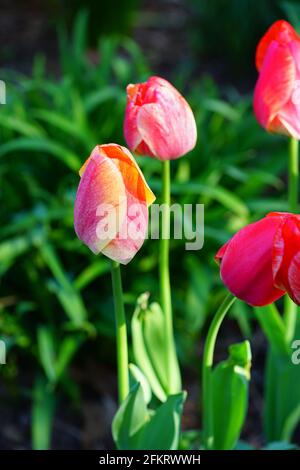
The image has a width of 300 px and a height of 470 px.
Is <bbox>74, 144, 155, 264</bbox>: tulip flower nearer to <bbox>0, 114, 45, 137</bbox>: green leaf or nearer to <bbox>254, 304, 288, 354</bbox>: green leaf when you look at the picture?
<bbox>254, 304, 288, 354</bbox>: green leaf

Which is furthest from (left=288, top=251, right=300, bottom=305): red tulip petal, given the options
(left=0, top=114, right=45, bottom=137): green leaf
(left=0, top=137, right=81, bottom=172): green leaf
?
(left=0, top=114, right=45, bottom=137): green leaf

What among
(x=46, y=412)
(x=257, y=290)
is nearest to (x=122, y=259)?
(x=257, y=290)

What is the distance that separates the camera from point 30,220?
200 centimetres

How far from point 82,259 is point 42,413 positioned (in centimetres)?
39

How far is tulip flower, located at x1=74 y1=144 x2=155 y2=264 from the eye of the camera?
962 millimetres

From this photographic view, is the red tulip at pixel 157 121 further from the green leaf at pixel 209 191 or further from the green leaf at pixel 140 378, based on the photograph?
the green leaf at pixel 209 191

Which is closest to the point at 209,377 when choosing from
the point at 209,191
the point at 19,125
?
the point at 209,191

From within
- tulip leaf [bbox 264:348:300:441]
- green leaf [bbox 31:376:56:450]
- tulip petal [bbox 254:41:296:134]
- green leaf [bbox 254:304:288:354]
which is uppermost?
tulip petal [bbox 254:41:296:134]

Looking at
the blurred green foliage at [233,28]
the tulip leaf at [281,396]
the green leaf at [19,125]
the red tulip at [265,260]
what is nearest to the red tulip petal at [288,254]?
the red tulip at [265,260]

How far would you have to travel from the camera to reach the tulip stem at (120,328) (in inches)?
44.0

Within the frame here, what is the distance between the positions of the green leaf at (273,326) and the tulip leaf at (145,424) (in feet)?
0.93

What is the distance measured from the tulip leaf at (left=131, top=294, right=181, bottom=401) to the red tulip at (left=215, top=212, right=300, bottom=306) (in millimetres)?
355

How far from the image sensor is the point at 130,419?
1.25m

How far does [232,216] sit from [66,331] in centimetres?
51
